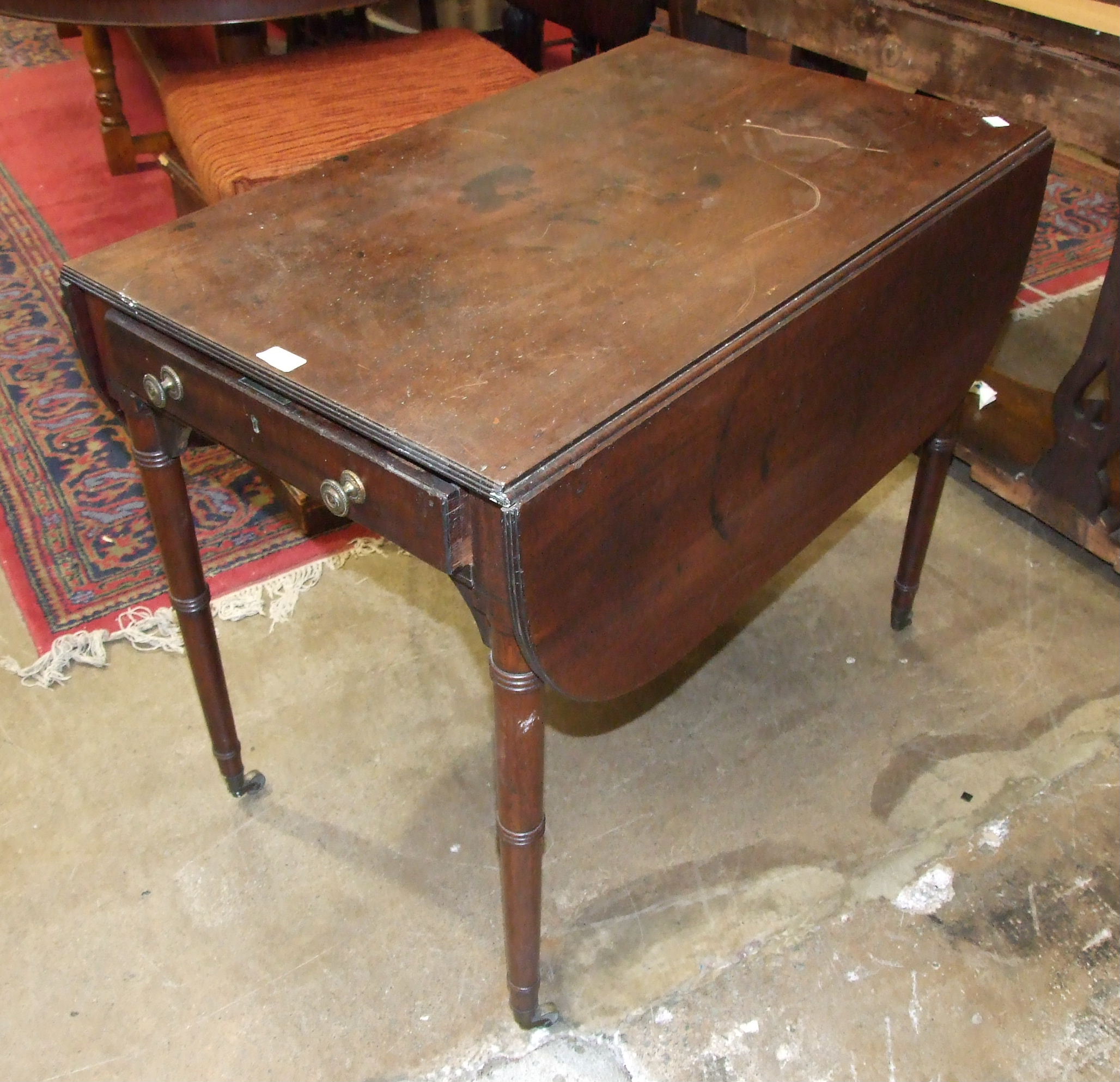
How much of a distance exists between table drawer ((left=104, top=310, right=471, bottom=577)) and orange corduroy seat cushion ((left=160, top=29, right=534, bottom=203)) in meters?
0.74

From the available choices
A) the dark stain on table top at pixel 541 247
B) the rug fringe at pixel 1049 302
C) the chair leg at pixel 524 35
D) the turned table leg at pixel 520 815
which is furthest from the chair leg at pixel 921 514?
the chair leg at pixel 524 35

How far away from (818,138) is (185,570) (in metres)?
0.87

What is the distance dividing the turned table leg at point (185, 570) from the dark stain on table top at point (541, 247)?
0.17 meters

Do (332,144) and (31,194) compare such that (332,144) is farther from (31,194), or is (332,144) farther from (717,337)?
(31,194)

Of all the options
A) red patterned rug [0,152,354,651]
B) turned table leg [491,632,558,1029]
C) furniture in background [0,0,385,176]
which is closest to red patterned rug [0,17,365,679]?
red patterned rug [0,152,354,651]

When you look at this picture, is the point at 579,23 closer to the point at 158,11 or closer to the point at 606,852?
the point at 158,11

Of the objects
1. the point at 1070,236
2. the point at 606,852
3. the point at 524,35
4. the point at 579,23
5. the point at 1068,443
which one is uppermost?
the point at 579,23

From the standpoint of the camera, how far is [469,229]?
45.9 inches

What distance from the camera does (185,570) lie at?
4.34 ft

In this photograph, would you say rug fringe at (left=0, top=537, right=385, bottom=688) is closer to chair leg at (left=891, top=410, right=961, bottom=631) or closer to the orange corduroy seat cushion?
the orange corduroy seat cushion

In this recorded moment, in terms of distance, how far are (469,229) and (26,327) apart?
68.3 inches

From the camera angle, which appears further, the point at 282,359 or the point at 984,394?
the point at 984,394

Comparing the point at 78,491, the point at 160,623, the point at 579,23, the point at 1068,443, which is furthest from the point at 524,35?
the point at 160,623

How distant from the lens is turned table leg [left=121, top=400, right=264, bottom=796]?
120 cm
